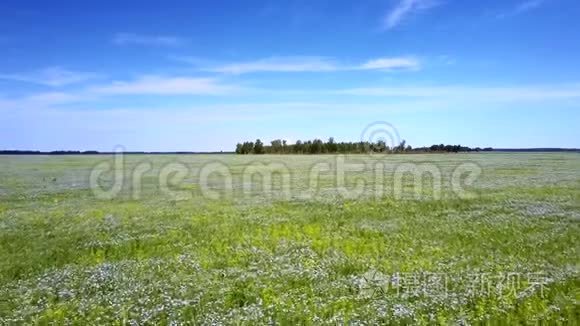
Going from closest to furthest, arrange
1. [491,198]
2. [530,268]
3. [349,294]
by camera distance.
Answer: [349,294]
[530,268]
[491,198]

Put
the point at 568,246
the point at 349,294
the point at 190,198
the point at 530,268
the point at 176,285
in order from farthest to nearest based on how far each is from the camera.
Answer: the point at 190,198, the point at 568,246, the point at 530,268, the point at 176,285, the point at 349,294

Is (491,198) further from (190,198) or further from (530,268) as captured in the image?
(190,198)

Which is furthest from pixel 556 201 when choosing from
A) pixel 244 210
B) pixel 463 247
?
pixel 244 210

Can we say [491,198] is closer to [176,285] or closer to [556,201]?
[556,201]

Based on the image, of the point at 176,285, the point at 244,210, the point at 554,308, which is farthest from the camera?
the point at 244,210

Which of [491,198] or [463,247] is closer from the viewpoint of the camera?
[463,247]

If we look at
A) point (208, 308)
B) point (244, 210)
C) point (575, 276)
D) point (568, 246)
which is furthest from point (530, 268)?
point (244, 210)

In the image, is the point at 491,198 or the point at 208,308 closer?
the point at 208,308

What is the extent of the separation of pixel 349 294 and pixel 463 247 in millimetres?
6549

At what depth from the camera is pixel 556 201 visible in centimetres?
2592

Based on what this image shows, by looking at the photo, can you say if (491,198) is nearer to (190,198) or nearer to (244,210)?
(244,210)

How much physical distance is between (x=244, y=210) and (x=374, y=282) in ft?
48.7

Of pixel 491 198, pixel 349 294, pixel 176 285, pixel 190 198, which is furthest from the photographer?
pixel 190 198

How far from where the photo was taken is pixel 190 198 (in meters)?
31.8
